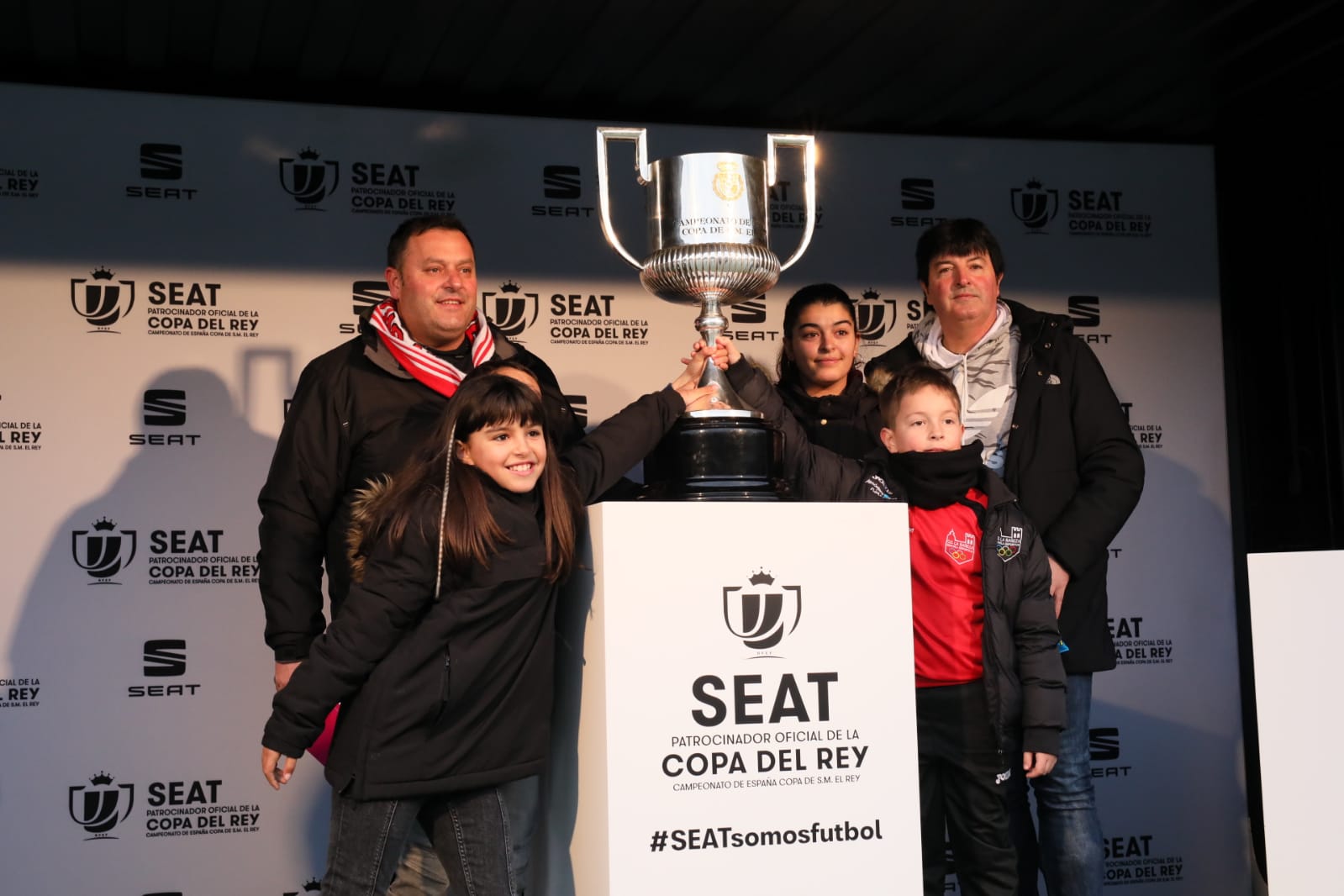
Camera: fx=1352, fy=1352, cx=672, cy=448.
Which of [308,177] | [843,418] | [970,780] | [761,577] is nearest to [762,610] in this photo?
[761,577]

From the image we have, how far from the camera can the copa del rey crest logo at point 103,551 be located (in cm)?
408

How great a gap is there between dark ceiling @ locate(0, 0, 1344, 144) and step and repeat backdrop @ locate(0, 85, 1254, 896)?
118 millimetres

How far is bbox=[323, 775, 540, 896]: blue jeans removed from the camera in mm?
2404

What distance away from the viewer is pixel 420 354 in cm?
312

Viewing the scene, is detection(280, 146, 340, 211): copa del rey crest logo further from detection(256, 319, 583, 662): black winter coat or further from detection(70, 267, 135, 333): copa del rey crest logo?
detection(256, 319, 583, 662): black winter coat

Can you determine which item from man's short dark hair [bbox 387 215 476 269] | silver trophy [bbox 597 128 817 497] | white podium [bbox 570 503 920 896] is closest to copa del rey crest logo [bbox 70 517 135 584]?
man's short dark hair [bbox 387 215 476 269]

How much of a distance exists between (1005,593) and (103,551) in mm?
2763

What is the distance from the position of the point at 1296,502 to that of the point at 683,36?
8.48 ft

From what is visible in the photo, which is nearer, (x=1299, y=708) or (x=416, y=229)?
(x=1299, y=708)

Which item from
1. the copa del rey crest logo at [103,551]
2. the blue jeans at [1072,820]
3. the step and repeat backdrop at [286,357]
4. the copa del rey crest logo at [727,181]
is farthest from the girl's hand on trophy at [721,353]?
the copa del rey crest logo at [103,551]

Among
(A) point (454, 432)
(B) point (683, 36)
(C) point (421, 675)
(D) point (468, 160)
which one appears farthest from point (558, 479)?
(D) point (468, 160)

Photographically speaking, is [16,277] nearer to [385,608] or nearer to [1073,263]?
[385,608]

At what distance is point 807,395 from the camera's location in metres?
3.39

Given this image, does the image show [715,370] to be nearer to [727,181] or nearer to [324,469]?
[727,181]
